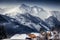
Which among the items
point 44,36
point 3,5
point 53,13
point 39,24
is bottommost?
→ point 44,36

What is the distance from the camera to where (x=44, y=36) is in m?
2.26

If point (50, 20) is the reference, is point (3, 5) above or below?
above

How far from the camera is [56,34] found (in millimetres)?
2232

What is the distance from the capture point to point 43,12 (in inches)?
91.6

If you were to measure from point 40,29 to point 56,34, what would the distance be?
298 mm

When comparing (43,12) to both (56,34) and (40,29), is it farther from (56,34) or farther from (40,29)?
(56,34)

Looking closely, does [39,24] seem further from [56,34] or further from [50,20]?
[56,34]

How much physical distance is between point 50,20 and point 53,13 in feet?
0.48

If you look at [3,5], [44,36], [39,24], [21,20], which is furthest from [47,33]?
[3,5]

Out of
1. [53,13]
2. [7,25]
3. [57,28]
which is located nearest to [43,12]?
[53,13]

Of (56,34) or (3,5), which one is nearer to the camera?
(56,34)

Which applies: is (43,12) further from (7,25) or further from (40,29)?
(7,25)

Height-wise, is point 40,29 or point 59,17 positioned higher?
point 59,17

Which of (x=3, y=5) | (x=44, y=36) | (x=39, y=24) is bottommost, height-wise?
(x=44, y=36)
